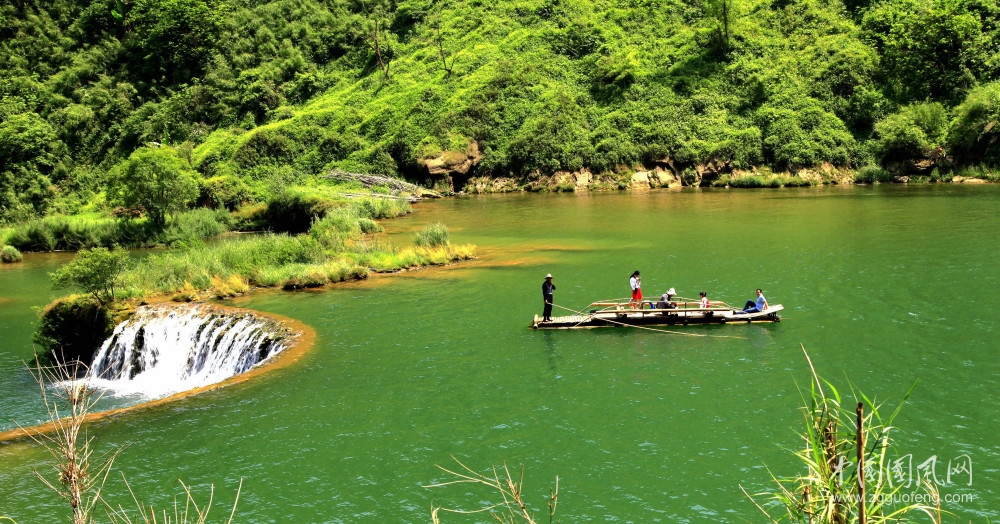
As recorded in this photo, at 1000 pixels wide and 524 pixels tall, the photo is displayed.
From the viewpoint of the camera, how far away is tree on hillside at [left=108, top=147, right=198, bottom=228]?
59.0 m

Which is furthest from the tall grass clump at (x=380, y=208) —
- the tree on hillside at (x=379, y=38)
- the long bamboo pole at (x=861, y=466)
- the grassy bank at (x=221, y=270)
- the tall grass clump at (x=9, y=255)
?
the long bamboo pole at (x=861, y=466)

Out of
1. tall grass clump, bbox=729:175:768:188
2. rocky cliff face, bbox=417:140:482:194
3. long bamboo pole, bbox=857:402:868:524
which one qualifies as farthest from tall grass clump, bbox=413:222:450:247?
long bamboo pole, bbox=857:402:868:524

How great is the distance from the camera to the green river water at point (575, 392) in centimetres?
1675

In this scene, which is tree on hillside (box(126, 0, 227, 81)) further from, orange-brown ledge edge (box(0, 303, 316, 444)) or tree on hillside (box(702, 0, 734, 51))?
orange-brown ledge edge (box(0, 303, 316, 444))

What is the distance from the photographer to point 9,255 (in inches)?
2238

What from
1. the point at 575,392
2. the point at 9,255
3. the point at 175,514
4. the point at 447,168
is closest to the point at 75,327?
the point at 575,392

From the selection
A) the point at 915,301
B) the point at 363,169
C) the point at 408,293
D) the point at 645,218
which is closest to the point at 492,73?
the point at 363,169

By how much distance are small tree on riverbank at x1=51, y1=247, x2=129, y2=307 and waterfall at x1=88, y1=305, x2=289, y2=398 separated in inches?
96.6

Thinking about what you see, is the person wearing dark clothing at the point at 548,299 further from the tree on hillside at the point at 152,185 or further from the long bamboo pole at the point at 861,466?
the tree on hillside at the point at 152,185

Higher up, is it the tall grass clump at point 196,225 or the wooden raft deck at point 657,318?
the tall grass clump at point 196,225

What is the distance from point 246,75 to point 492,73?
122ft

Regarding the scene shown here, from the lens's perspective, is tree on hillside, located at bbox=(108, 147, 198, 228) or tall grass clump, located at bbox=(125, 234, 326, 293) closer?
tall grass clump, located at bbox=(125, 234, 326, 293)

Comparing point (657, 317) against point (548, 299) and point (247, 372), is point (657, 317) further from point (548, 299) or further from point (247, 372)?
point (247, 372)

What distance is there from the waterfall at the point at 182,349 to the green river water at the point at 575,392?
260cm
